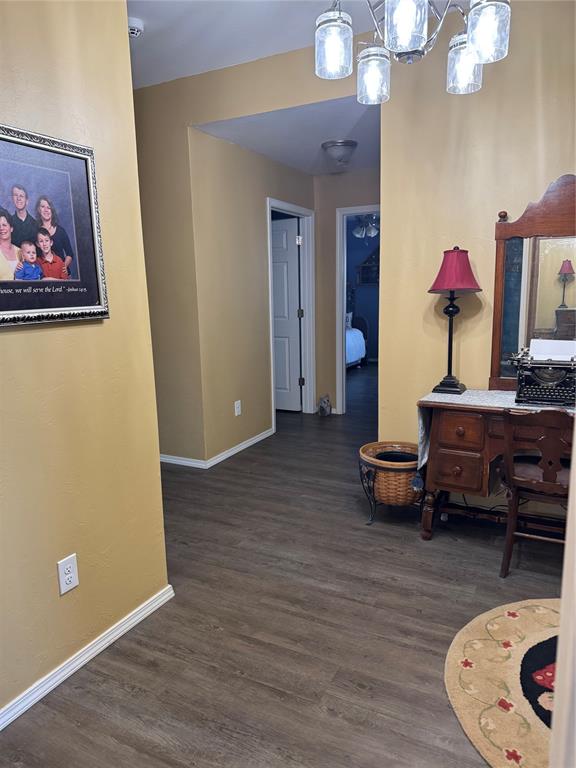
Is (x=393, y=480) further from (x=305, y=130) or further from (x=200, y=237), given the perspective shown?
(x=305, y=130)

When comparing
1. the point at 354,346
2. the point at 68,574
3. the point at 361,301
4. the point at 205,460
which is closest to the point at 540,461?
the point at 68,574

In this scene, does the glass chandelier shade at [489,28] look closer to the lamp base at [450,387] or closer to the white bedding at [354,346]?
the lamp base at [450,387]

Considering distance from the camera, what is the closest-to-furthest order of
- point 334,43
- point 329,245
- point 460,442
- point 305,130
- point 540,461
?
1. point 334,43
2. point 540,461
3. point 460,442
4. point 305,130
5. point 329,245

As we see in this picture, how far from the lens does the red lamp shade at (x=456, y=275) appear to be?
9.05ft

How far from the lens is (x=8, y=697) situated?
1.72 m

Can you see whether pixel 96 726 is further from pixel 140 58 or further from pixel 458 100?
pixel 140 58

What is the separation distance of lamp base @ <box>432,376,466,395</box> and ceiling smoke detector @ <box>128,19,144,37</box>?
8.21 feet

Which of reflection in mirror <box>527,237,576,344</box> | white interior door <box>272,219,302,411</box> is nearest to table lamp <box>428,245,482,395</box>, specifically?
reflection in mirror <box>527,237,576,344</box>

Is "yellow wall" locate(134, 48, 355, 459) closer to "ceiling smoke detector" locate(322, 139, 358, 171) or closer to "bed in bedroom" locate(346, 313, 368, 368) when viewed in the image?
"ceiling smoke detector" locate(322, 139, 358, 171)

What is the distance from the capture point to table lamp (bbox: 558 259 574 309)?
107 inches

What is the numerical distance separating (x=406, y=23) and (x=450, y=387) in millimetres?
1779

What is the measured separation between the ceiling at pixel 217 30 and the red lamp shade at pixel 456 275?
53.4 inches

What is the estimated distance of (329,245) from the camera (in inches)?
212

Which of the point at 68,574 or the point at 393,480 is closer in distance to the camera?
the point at 68,574
